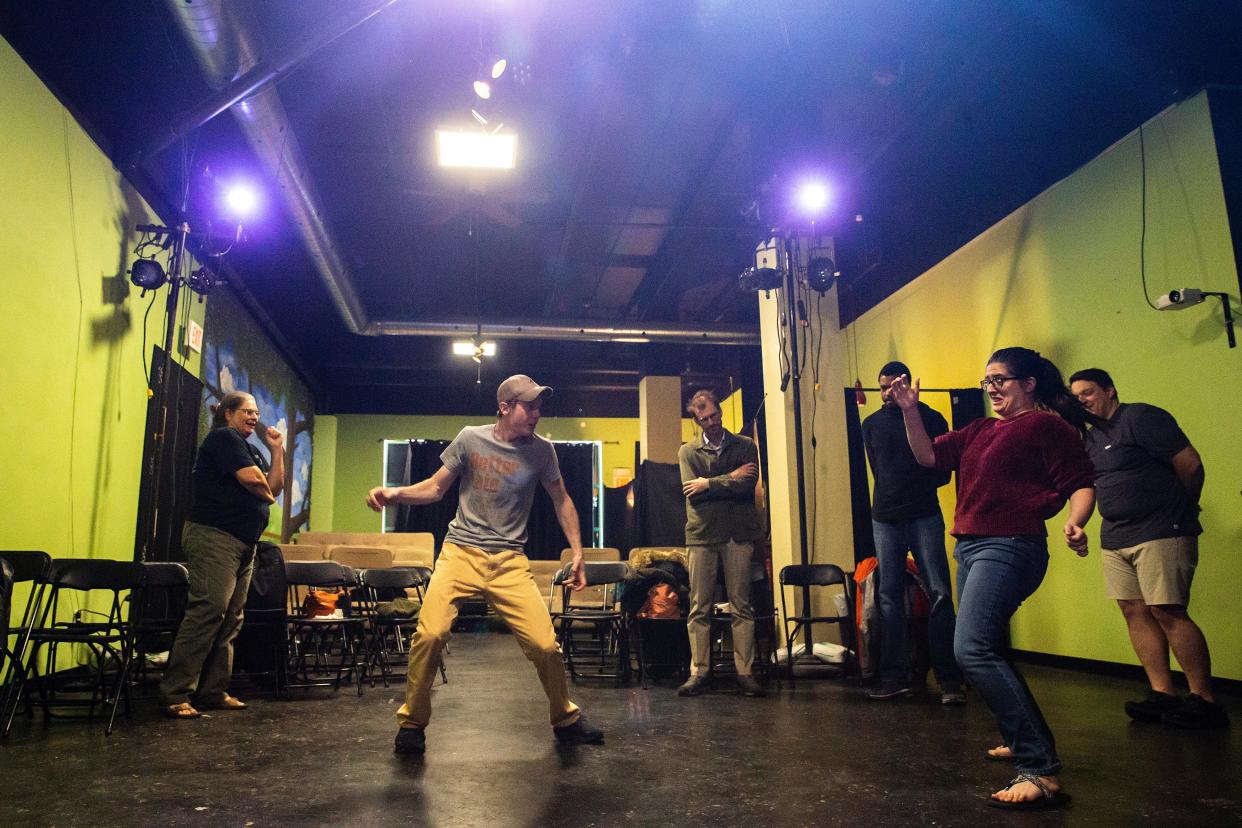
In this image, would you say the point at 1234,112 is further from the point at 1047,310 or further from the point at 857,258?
the point at 857,258

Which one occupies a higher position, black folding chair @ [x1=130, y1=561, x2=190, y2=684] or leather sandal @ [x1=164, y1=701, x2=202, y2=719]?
black folding chair @ [x1=130, y1=561, x2=190, y2=684]

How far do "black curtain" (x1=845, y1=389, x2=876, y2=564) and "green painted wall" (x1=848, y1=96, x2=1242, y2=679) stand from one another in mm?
1114

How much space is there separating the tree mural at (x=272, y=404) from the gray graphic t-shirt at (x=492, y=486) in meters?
5.26

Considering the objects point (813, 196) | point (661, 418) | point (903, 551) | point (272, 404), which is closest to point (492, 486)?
point (903, 551)

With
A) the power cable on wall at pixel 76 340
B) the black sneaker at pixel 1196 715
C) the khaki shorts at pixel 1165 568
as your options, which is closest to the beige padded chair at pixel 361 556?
the power cable on wall at pixel 76 340

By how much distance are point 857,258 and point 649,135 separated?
2813mm

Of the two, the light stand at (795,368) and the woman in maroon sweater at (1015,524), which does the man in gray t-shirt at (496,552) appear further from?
the light stand at (795,368)

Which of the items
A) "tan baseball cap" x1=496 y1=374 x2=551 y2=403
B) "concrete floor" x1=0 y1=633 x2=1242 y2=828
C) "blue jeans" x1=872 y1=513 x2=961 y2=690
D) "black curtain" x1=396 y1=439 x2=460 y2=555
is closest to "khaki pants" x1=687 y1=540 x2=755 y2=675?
"concrete floor" x1=0 y1=633 x2=1242 y2=828

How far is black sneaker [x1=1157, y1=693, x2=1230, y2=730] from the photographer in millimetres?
3531

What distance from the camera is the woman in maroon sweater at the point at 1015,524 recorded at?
243 cm

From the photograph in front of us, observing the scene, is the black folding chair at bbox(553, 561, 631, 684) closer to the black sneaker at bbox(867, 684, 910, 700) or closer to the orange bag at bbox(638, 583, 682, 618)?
the orange bag at bbox(638, 583, 682, 618)

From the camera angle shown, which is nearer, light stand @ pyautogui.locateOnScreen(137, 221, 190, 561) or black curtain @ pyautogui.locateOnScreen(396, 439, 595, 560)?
light stand @ pyautogui.locateOnScreen(137, 221, 190, 561)

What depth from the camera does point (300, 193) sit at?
269 inches

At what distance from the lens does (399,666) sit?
6.68 m
